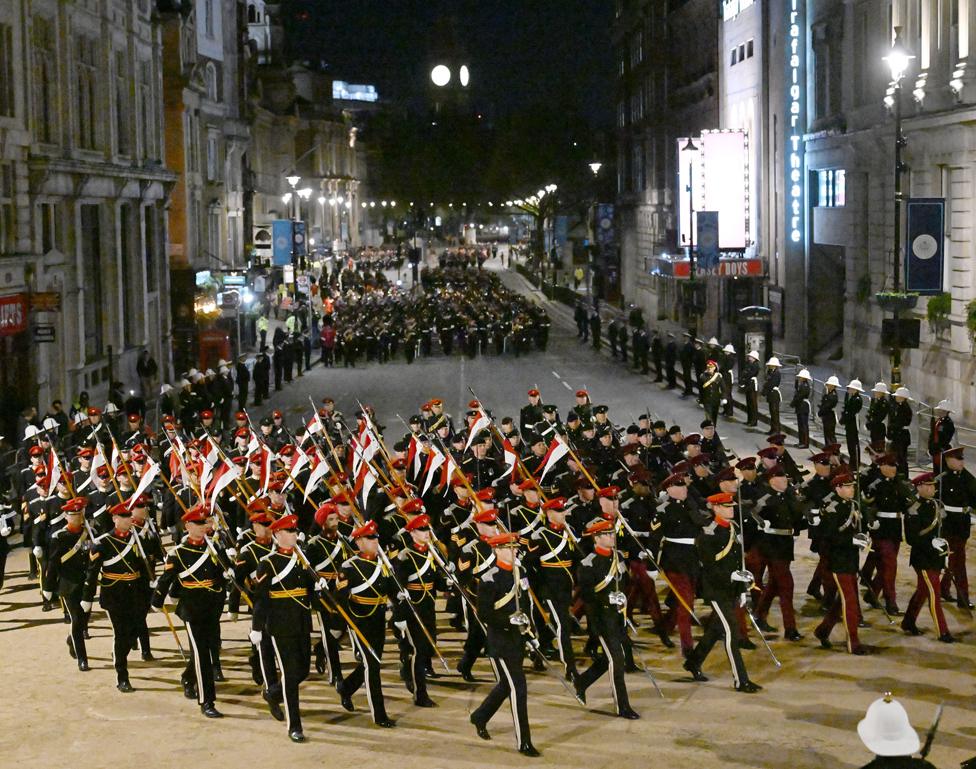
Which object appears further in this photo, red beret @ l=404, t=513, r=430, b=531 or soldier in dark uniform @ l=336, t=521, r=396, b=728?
red beret @ l=404, t=513, r=430, b=531

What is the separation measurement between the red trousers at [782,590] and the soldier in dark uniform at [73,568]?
6897 mm

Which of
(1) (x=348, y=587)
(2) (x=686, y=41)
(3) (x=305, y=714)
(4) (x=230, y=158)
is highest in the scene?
(2) (x=686, y=41)

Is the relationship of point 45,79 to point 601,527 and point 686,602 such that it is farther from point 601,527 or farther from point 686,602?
point 601,527

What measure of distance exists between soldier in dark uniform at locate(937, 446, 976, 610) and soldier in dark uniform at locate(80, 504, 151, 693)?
841cm

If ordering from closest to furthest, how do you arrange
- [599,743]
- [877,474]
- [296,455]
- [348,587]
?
[599,743], [348,587], [877,474], [296,455]

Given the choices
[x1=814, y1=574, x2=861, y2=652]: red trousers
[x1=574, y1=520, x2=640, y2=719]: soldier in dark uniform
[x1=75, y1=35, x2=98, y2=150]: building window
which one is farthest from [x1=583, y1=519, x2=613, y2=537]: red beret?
[x1=75, y1=35, x2=98, y2=150]: building window

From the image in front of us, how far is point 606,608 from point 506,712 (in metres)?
1.47

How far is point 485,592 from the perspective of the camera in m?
12.9

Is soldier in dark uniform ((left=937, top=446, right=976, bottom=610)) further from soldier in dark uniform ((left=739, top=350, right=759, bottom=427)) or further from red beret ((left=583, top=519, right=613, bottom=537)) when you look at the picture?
soldier in dark uniform ((left=739, top=350, right=759, bottom=427))

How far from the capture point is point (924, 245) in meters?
31.6

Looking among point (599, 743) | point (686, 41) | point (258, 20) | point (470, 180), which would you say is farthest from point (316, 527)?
point (470, 180)

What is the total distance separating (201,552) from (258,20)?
Result: 8471cm

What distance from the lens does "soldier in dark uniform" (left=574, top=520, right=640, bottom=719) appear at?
1334 cm

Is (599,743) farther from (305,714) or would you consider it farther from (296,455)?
(296,455)
